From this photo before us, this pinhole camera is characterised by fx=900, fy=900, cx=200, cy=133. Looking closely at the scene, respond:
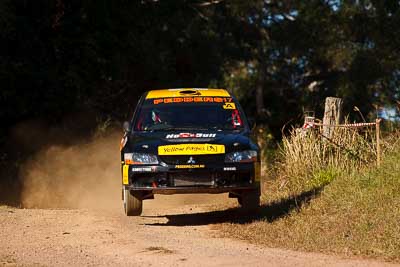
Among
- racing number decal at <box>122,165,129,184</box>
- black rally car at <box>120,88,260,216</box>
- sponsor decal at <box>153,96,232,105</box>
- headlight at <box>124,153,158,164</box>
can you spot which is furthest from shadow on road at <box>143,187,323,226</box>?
sponsor decal at <box>153,96,232,105</box>

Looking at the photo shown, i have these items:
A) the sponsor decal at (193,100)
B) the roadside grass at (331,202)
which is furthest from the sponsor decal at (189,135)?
the sponsor decal at (193,100)

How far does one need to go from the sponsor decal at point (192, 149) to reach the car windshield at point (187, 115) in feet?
3.20

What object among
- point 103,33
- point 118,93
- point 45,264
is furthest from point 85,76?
point 45,264

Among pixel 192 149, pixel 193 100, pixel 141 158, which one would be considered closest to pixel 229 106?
pixel 193 100

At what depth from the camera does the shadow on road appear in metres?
12.7

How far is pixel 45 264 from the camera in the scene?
918 cm

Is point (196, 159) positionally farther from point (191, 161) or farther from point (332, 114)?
point (332, 114)

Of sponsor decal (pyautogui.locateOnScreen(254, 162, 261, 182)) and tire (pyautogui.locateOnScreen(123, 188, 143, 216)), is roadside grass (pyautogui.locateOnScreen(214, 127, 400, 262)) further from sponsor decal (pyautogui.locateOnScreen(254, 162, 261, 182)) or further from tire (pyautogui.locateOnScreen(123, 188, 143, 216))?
tire (pyautogui.locateOnScreen(123, 188, 143, 216))

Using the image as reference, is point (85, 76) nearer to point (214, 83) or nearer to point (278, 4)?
point (214, 83)

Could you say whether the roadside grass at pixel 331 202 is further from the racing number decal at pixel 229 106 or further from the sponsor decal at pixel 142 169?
the racing number decal at pixel 229 106

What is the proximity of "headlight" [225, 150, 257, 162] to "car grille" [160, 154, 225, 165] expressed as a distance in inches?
3.5

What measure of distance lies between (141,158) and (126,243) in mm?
1798

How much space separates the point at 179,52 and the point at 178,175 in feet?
68.1

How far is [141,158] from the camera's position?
12055 mm
